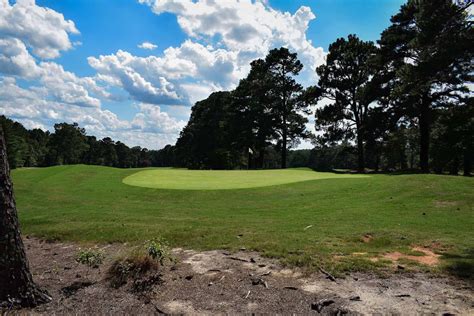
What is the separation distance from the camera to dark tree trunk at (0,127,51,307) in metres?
4.70

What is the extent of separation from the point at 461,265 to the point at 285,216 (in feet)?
21.4

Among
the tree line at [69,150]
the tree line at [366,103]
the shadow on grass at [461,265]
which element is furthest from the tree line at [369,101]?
the tree line at [69,150]

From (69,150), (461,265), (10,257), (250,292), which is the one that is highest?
(69,150)

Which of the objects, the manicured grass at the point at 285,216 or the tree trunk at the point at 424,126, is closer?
the manicured grass at the point at 285,216

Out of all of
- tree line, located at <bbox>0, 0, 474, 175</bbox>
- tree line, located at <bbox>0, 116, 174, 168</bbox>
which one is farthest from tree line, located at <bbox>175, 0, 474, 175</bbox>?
tree line, located at <bbox>0, 116, 174, 168</bbox>

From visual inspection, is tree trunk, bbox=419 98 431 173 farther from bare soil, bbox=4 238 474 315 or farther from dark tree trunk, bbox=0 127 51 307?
dark tree trunk, bbox=0 127 51 307

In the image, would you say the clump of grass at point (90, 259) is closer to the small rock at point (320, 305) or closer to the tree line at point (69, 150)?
the small rock at point (320, 305)

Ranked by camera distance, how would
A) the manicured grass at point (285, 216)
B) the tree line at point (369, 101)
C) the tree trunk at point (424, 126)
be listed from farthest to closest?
the tree trunk at point (424, 126) < the tree line at point (369, 101) < the manicured grass at point (285, 216)

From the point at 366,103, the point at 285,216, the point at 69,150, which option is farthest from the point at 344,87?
the point at 69,150

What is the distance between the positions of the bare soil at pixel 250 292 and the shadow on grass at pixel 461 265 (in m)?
0.32

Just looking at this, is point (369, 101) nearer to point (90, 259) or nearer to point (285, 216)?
point (285, 216)

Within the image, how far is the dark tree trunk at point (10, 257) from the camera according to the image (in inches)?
185

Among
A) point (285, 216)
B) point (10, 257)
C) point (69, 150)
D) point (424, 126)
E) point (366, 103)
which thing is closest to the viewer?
point (10, 257)

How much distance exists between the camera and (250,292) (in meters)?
5.07
